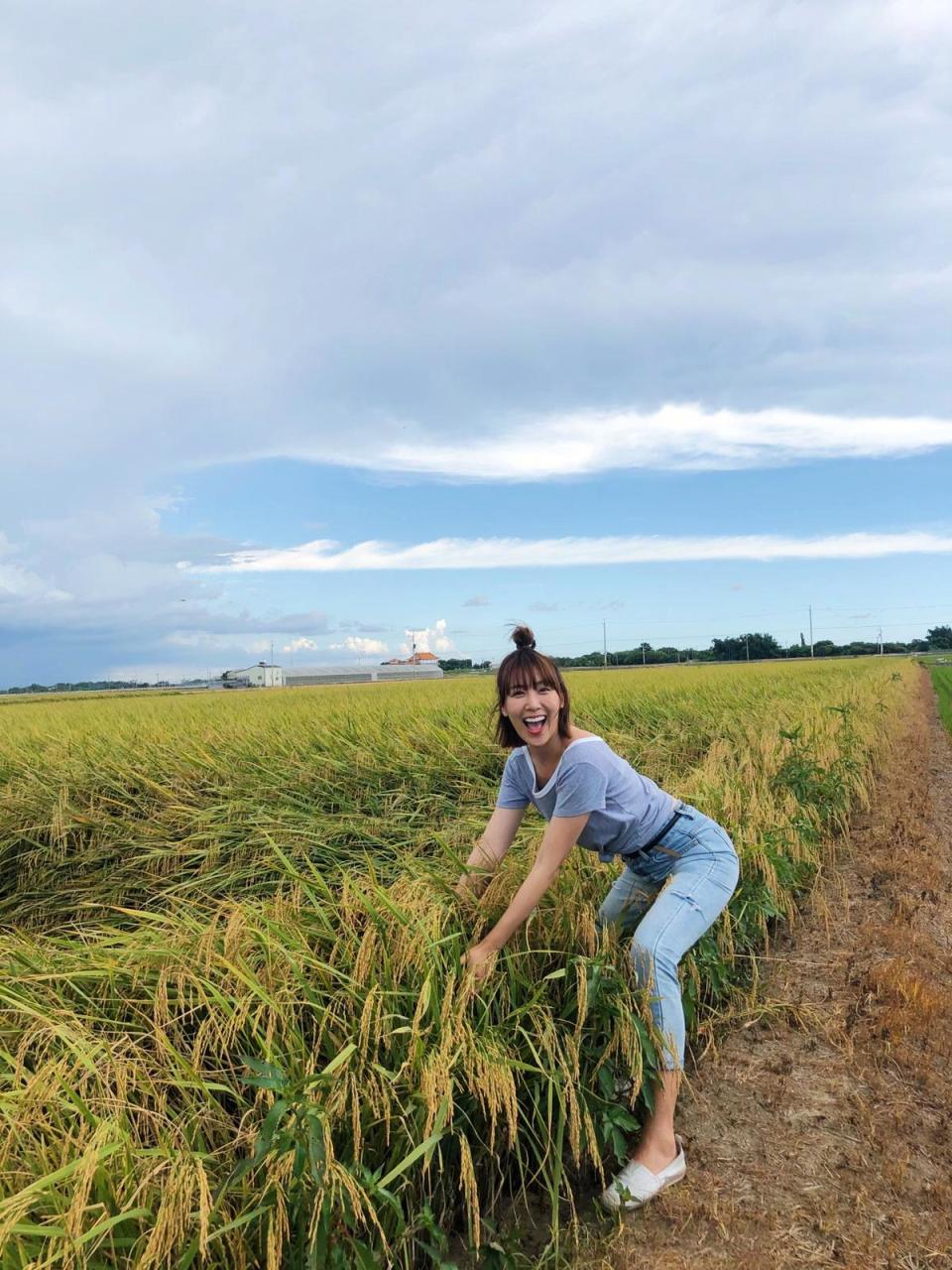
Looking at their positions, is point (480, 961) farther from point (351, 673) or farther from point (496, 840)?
point (351, 673)

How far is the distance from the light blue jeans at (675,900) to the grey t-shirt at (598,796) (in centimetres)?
11

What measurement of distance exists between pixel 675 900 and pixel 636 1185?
0.79m

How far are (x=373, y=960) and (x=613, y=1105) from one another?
2.74 feet

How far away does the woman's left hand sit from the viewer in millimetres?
2348

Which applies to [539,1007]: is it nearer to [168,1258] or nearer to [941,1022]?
[168,1258]

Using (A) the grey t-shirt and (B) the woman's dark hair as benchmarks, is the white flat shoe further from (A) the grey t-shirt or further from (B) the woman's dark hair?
(B) the woman's dark hair

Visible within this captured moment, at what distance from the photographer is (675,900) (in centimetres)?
260

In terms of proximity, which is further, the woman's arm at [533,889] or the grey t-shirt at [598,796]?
the grey t-shirt at [598,796]

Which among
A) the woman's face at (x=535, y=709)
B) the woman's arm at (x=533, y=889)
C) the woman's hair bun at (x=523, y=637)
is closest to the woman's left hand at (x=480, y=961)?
the woman's arm at (x=533, y=889)

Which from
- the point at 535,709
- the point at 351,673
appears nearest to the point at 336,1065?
the point at 535,709

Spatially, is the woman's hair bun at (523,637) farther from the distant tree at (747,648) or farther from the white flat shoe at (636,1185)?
the distant tree at (747,648)

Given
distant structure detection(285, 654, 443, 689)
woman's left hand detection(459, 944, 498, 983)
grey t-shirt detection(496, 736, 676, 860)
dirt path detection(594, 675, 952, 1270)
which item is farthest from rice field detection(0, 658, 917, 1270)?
distant structure detection(285, 654, 443, 689)

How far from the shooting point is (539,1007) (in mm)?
2498

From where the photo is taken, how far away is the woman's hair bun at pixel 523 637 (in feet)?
8.82
